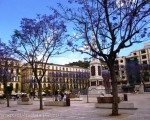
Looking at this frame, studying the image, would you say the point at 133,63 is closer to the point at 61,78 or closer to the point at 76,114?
the point at 61,78

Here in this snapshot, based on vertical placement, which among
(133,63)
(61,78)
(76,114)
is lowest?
(76,114)

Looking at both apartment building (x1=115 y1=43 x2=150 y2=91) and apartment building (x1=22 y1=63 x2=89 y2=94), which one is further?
apartment building (x1=22 y1=63 x2=89 y2=94)

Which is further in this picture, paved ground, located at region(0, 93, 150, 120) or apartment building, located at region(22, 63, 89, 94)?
apartment building, located at region(22, 63, 89, 94)

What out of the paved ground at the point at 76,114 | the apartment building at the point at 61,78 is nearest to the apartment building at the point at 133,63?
the apartment building at the point at 61,78

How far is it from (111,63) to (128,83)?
9793cm

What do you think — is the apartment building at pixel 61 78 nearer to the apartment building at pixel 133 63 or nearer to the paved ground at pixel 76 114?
the apartment building at pixel 133 63

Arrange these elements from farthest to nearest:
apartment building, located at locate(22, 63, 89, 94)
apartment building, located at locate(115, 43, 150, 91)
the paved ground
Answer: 1. apartment building, located at locate(22, 63, 89, 94)
2. apartment building, located at locate(115, 43, 150, 91)
3. the paved ground

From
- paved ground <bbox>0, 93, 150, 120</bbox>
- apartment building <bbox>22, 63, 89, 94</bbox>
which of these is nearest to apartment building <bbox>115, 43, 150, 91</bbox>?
apartment building <bbox>22, 63, 89, 94</bbox>

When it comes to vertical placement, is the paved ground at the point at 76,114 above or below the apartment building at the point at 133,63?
below

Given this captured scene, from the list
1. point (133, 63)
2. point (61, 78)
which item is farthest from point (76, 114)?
point (61, 78)

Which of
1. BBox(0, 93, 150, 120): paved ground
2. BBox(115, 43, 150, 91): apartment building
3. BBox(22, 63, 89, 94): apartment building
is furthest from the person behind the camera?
BBox(22, 63, 89, 94): apartment building

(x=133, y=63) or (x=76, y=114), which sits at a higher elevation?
(x=133, y=63)

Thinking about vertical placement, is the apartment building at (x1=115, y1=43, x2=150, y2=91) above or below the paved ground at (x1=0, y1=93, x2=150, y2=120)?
above

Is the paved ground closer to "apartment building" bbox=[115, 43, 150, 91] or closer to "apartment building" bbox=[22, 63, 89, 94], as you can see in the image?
"apartment building" bbox=[115, 43, 150, 91]
